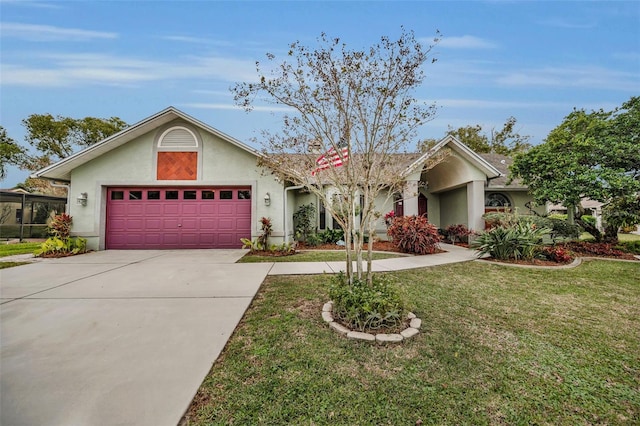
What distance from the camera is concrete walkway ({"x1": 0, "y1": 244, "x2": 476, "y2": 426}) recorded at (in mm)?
1991

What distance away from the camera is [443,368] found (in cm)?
249

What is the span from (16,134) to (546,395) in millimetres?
36769

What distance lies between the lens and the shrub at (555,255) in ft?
23.9

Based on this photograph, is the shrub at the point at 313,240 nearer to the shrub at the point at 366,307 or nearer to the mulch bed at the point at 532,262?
the mulch bed at the point at 532,262

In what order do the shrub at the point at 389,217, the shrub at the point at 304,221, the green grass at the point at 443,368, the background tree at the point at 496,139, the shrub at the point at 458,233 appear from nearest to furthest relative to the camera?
the green grass at the point at 443,368 < the shrub at the point at 389,217 < the shrub at the point at 458,233 < the shrub at the point at 304,221 < the background tree at the point at 496,139

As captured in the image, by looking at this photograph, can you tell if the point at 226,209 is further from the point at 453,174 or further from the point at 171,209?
the point at 453,174

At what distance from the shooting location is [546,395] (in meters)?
2.16

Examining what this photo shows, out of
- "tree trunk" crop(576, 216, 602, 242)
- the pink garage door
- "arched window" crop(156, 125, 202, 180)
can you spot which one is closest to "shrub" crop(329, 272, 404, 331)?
the pink garage door

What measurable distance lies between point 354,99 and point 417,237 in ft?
21.6

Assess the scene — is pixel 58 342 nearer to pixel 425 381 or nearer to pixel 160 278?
pixel 160 278

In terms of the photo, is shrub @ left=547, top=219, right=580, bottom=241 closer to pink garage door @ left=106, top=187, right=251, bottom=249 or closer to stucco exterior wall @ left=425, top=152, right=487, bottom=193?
stucco exterior wall @ left=425, top=152, right=487, bottom=193

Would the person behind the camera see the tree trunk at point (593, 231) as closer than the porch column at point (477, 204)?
Yes

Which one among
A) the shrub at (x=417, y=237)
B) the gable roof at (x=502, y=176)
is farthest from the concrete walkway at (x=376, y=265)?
the gable roof at (x=502, y=176)

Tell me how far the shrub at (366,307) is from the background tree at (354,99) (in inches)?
12.3
